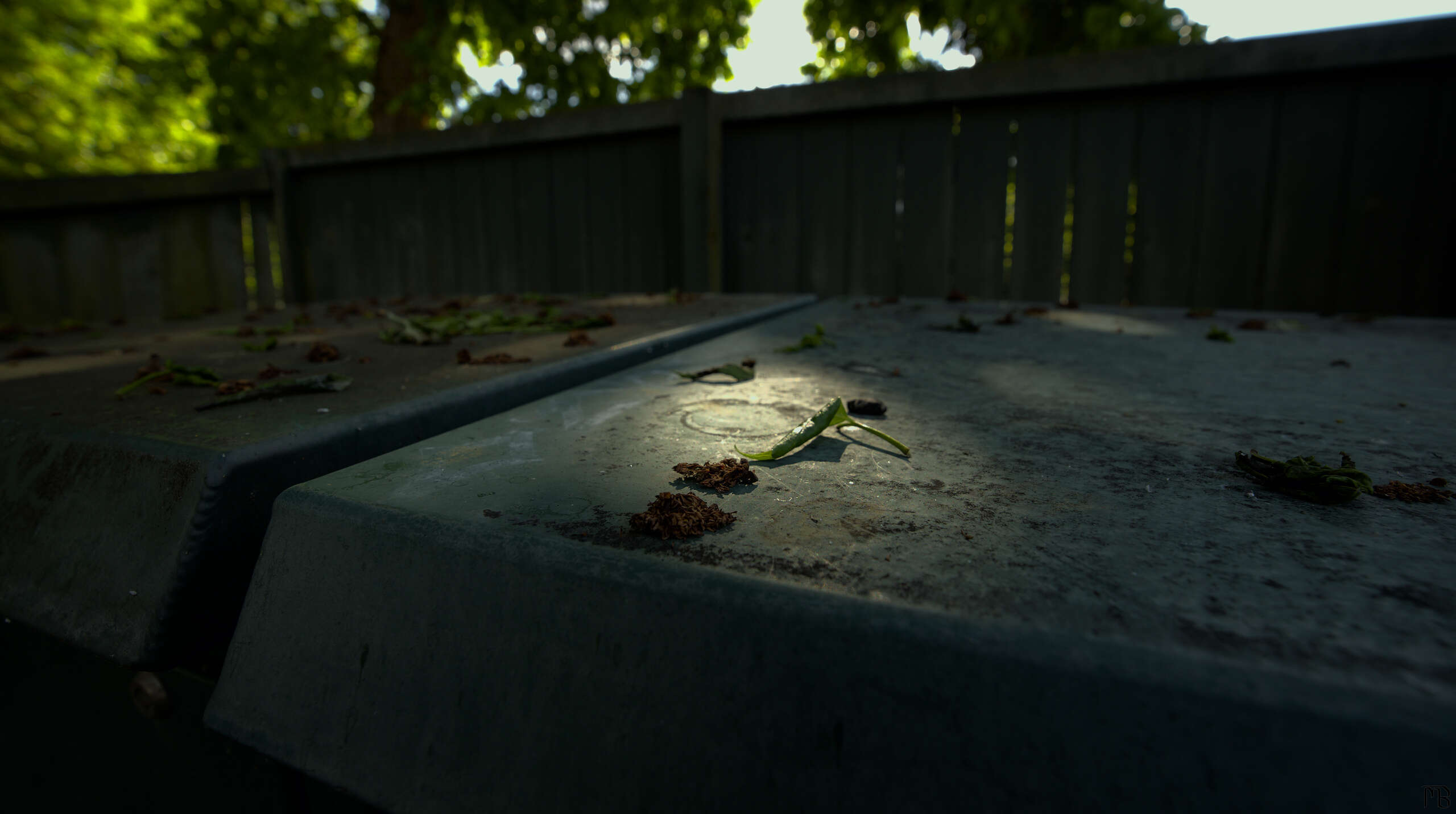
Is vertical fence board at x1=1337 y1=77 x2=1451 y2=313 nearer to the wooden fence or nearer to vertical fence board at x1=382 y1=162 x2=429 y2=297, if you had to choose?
the wooden fence

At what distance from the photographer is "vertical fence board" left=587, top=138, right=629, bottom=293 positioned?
4.18 meters

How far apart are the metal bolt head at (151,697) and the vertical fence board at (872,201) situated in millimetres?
3380

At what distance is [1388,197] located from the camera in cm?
292

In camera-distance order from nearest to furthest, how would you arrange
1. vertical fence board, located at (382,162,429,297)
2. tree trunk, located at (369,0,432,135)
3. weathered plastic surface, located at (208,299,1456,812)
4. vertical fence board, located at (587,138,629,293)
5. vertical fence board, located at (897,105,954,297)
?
weathered plastic surface, located at (208,299,1456,812) → vertical fence board, located at (897,105,954,297) → vertical fence board, located at (587,138,629,293) → vertical fence board, located at (382,162,429,297) → tree trunk, located at (369,0,432,135)

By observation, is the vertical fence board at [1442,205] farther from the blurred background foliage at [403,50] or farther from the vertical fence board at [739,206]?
the vertical fence board at [739,206]

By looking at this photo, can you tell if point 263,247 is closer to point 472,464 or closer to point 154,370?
point 154,370

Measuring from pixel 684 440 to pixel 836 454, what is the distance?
0.24 metres

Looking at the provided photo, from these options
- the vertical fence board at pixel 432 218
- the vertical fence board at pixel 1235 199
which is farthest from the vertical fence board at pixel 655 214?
the vertical fence board at pixel 1235 199

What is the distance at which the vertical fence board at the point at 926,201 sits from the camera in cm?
349

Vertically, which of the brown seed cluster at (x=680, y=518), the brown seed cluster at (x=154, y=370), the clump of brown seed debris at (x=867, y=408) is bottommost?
the brown seed cluster at (x=680, y=518)

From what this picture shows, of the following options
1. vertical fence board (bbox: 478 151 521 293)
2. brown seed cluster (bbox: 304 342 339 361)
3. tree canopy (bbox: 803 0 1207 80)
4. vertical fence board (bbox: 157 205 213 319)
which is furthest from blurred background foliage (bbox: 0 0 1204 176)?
brown seed cluster (bbox: 304 342 339 361)

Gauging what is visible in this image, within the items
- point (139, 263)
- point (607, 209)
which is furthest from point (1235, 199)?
point (139, 263)

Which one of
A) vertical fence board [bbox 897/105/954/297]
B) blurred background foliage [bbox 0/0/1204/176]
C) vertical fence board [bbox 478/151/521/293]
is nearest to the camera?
vertical fence board [bbox 897/105/954/297]

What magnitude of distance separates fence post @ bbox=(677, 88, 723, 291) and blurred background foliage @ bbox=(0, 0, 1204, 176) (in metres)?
1.36
